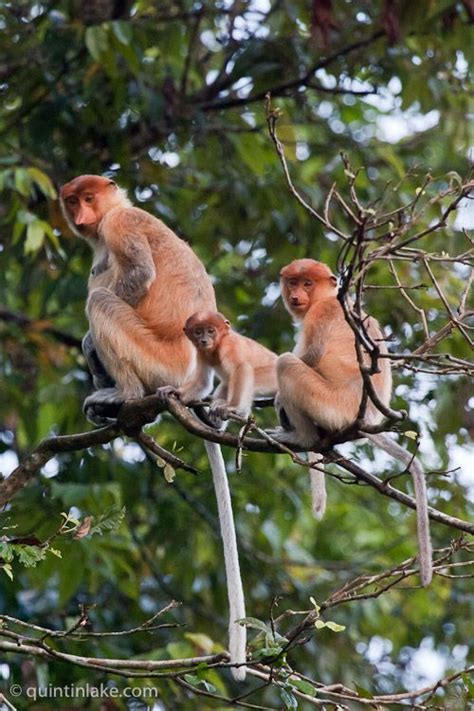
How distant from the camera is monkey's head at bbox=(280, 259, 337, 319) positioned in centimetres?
500

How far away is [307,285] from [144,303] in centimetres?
90

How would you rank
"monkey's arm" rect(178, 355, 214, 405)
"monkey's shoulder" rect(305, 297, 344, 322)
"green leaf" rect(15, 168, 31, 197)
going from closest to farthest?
"monkey's shoulder" rect(305, 297, 344, 322)
"monkey's arm" rect(178, 355, 214, 405)
"green leaf" rect(15, 168, 31, 197)

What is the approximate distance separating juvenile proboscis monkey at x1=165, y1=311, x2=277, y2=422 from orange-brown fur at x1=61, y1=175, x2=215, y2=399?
28 cm

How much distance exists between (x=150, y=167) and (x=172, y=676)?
16.4 feet

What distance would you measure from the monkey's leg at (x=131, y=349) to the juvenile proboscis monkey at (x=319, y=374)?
751 millimetres

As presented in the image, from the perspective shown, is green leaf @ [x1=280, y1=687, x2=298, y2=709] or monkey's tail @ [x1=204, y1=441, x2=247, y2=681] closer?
green leaf @ [x1=280, y1=687, x2=298, y2=709]

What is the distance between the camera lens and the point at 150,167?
8125mm

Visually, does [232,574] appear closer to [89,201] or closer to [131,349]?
[131,349]

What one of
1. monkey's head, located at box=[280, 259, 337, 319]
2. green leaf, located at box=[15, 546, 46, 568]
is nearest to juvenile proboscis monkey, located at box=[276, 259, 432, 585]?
monkey's head, located at box=[280, 259, 337, 319]

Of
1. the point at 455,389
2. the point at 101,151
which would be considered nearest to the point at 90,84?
the point at 101,151

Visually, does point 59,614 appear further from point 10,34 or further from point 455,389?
point 10,34

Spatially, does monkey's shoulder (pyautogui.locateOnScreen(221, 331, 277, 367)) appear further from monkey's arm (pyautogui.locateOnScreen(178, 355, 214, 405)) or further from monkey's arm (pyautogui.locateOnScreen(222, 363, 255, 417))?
monkey's arm (pyautogui.locateOnScreen(178, 355, 214, 405))

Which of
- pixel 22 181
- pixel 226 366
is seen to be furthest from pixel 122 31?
pixel 226 366

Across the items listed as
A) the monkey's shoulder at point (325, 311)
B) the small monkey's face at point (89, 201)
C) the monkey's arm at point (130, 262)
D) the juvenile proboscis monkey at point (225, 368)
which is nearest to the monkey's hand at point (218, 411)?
the juvenile proboscis monkey at point (225, 368)
